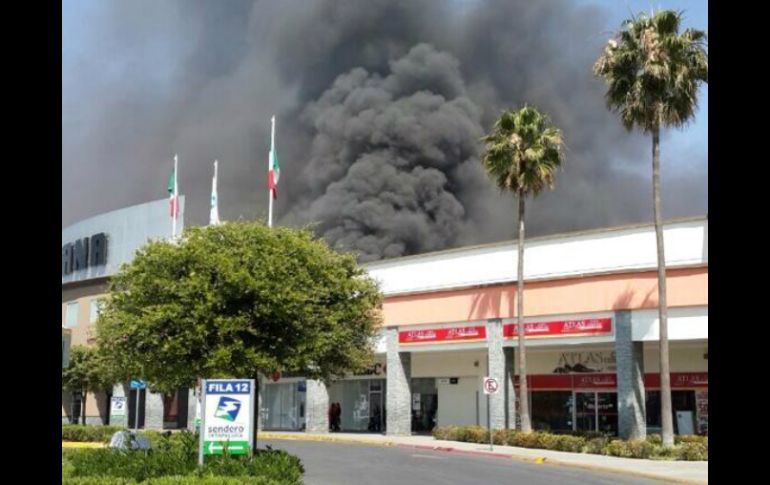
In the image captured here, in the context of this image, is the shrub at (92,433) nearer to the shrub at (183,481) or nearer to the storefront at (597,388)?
the storefront at (597,388)

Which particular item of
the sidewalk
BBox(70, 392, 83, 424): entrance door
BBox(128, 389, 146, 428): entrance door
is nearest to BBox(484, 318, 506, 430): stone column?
the sidewalk

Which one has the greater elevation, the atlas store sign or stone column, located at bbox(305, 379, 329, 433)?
the atlas store sign

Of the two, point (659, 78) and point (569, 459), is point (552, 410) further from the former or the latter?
point (659, 78)

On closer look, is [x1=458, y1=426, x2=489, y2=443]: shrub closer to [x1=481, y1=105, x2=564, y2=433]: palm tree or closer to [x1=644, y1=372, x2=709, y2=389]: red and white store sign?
[x1=481, y1=105, x2=564, y2=433]: palm tree

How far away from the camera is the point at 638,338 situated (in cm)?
3159

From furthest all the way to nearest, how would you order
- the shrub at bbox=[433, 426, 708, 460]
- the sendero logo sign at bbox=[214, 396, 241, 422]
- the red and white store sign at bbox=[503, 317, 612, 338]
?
the red and white store sign at bbox=[503, 317, 612, 338] → the shrub at bbox=[433, 426, 708, 460] → the sendero logo sign at bbox=[214, 396, 241, 422]

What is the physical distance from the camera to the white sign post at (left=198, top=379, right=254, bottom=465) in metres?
14.0

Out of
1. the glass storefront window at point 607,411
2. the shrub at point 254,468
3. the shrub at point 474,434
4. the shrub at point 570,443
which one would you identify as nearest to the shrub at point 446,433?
the shrub at point 474,434

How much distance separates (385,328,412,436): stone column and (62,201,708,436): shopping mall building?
0.05 meters

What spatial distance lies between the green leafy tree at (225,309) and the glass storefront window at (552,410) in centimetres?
2018
